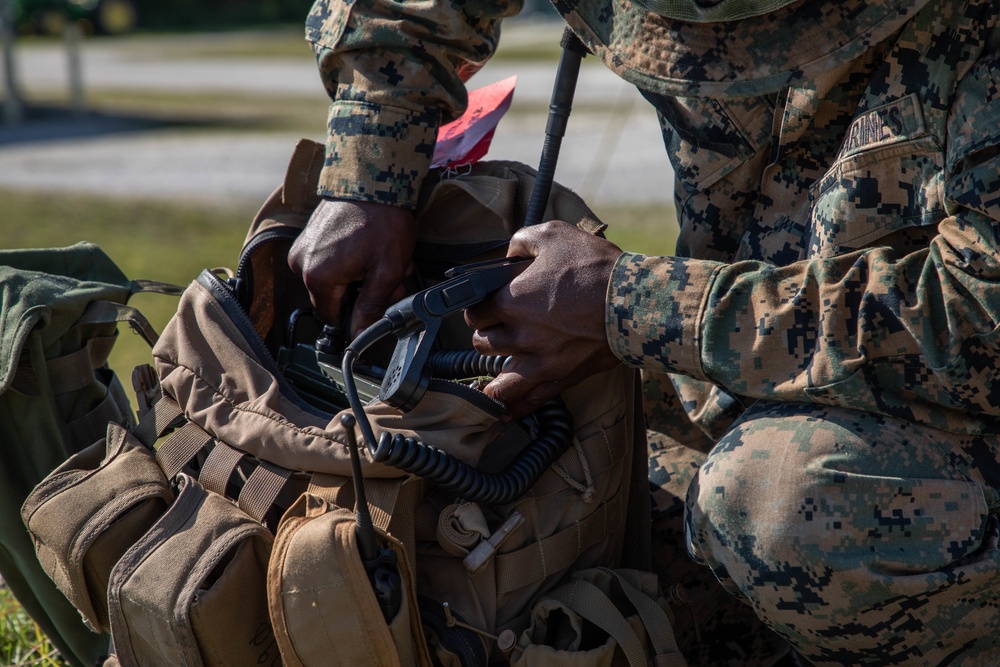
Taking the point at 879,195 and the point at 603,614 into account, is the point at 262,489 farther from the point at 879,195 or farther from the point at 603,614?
the point at 879,195

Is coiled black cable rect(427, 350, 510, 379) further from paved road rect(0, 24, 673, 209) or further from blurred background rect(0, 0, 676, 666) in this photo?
paved road rect(0, 24, 673, 209)

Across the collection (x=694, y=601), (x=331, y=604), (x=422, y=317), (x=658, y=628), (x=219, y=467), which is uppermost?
(x=422, y=317)

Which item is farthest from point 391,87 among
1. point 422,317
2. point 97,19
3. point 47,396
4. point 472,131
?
point 97,19

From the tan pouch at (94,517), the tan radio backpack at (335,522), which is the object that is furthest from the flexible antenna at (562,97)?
the tan pouch at (94,517)

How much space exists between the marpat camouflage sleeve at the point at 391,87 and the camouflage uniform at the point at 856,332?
1.57 feet

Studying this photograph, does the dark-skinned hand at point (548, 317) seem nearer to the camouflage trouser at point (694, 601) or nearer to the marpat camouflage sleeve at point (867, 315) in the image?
the marpat camouflage sleeve at point (867, 315)

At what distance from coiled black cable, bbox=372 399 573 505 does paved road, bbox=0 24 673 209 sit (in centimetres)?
520

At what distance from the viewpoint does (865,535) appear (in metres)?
1.53

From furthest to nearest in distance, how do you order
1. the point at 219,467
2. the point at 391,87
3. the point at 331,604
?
1. the point at 391,87
2. the point at 219,467
3. the point at 331,604

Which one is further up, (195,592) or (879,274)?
(879,274)

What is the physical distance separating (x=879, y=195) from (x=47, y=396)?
1535 millimetres

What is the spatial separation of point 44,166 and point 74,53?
3.69 meters

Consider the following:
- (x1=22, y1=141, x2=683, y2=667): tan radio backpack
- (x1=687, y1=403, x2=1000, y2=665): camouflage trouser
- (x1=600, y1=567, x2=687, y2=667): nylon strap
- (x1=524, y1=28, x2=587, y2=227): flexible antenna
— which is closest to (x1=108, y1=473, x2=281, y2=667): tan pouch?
(x1=22, y1=141, x2=683, y2=667): tan radio backpack

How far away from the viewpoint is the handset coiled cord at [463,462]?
1.61 metres
